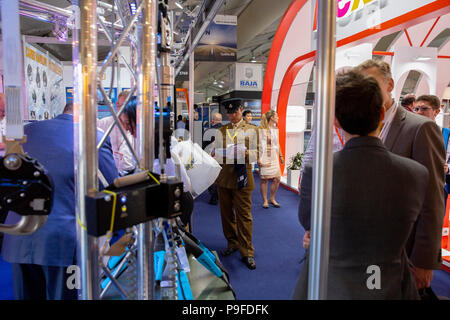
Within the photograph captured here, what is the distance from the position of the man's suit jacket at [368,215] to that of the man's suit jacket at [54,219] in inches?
41.8


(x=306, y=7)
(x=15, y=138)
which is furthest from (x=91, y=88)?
(x=306, y=7)

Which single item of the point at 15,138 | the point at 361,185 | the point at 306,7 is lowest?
the point at 361,185

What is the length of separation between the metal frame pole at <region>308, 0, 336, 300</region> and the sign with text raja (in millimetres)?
11515

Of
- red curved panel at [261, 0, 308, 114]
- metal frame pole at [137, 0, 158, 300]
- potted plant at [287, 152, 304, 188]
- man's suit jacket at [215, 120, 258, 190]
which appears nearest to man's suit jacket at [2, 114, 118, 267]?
metal frame pole at [137, 0, 158, 300]

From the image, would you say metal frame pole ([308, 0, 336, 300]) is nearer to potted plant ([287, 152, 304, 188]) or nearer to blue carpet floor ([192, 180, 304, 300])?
blue carpet floor ([192, 180, 304, 300])

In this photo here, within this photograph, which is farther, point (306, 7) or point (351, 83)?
point (306, 7)

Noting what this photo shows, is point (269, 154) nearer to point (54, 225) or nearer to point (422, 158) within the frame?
point (422, 158)

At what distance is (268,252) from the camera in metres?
3.47

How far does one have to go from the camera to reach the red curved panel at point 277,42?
22.1 ft

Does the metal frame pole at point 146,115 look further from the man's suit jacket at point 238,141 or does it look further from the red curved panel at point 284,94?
the red curved panel at point 284,94

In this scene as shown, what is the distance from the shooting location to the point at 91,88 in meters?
0.83

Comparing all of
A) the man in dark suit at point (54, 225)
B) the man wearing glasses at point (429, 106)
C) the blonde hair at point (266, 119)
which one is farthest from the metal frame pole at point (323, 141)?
the blonde hair at point (266, 119)
